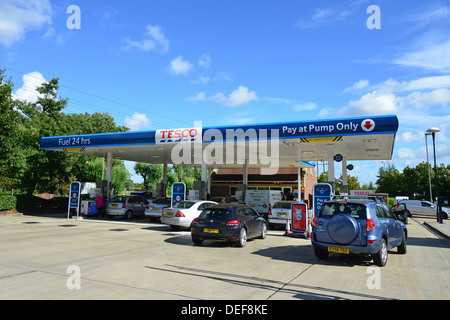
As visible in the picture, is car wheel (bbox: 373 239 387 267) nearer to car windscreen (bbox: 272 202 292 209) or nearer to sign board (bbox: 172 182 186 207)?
car windscreen (bbox: 272 202 292 209)

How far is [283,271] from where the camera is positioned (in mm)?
7305

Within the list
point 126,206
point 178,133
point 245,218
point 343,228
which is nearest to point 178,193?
point 178,133

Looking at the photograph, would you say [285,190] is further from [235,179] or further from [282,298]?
[282,298]

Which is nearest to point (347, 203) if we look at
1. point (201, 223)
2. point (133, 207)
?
point (201, 223)

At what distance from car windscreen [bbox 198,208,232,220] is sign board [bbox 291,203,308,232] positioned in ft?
14.8

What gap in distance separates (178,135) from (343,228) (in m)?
11.4

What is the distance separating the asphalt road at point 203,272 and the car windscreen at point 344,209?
4.14 feet

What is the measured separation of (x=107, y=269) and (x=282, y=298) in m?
3.97

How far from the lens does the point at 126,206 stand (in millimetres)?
20281

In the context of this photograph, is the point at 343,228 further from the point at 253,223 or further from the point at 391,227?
the point at 253,223

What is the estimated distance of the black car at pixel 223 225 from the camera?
10523 mm

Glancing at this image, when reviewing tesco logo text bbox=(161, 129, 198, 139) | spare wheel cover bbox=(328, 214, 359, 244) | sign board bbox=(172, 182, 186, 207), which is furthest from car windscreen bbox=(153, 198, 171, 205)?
spare wheel cover bbox=(328, 214, 359, 244)

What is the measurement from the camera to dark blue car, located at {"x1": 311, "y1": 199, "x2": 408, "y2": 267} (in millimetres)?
7738
